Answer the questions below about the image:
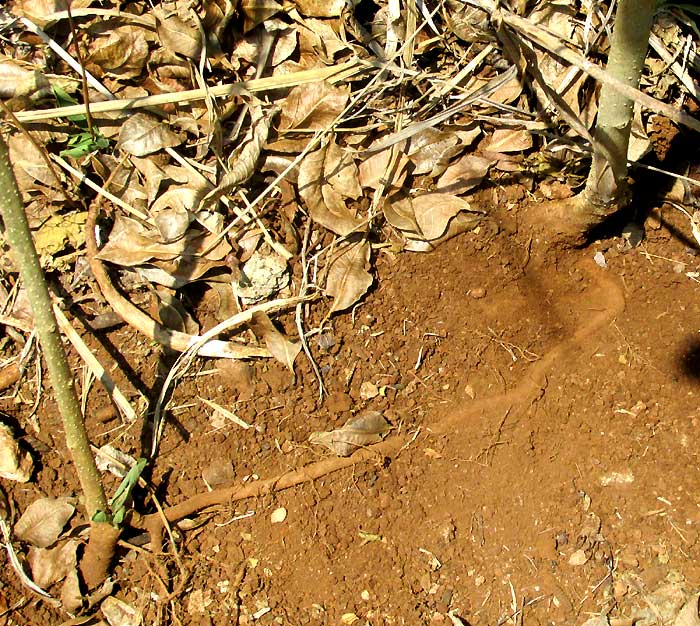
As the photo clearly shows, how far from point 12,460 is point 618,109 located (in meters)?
1.74

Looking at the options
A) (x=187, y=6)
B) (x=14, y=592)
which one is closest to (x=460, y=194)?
(x=187, y=6)

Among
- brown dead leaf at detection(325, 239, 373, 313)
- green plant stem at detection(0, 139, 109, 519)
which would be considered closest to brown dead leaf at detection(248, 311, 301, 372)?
brown dead leaf at detection(325, 239, 373, 313)

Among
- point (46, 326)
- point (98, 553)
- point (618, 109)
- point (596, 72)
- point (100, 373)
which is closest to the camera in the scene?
point (596, 72)

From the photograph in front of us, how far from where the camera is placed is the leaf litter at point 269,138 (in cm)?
211

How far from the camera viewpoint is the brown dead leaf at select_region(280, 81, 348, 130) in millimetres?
2123

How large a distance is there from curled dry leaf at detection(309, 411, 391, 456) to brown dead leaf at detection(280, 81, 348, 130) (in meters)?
0.81

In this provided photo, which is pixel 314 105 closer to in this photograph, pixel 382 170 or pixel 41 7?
pixel 382 170

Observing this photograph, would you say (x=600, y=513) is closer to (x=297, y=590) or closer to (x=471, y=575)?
(x=471, y=575)

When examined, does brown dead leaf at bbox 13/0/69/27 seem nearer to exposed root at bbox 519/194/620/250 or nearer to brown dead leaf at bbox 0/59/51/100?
brown dead leaf at bbox 0/59/51/100

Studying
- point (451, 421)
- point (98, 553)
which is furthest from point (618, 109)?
point (98, 553)

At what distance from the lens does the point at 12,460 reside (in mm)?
2025

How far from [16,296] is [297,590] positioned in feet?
3.65

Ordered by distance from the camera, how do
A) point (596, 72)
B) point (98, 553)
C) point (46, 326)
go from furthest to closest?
1. point (98, 553)
2. point (46, 326)
3. point (596, 72)

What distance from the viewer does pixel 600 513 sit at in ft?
6.46
